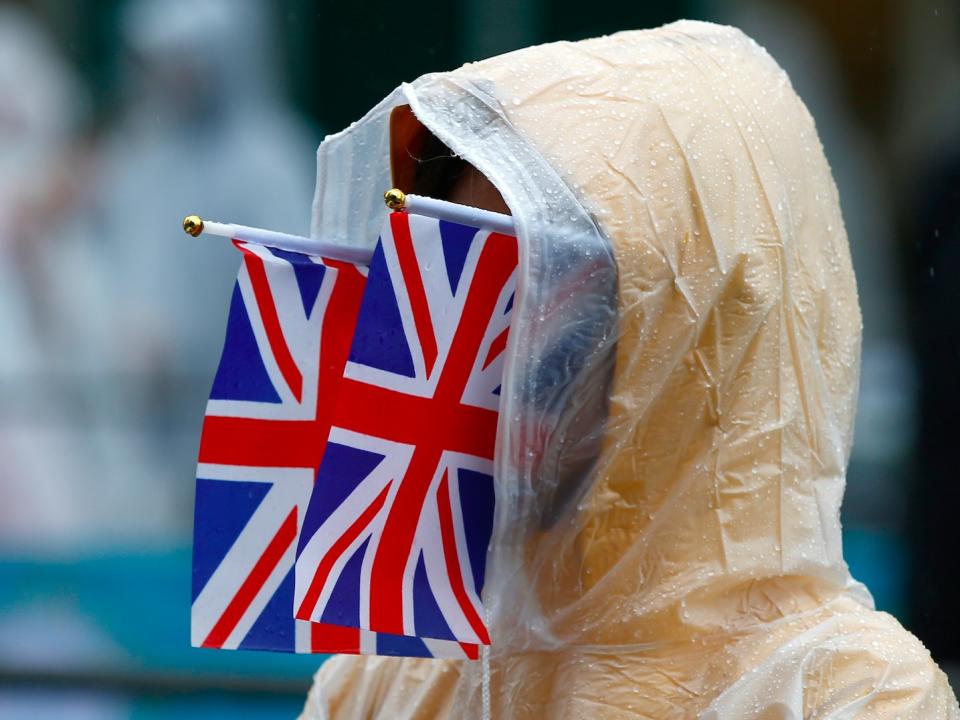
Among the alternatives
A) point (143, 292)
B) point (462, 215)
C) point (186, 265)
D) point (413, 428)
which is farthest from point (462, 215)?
point (143, 292)

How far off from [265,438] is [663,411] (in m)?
0.43

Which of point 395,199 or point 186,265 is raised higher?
point 395,199

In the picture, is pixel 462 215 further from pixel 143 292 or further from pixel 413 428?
pixel 143 292

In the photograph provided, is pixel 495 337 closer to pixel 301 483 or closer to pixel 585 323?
pixel 585 323

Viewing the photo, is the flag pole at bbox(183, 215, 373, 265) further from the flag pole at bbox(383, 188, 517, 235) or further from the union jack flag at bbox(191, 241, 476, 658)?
the flag pole at bbox(383, 188, 517, 235)

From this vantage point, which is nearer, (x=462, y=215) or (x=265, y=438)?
(x=462, y=215)

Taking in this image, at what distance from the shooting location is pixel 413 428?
1.23m

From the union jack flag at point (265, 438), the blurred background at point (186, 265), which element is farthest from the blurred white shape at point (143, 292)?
the union jack flag at point (265, 438)

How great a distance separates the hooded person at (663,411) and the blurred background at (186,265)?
1378 millimetres

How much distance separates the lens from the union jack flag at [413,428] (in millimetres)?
1211

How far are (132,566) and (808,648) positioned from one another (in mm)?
2975

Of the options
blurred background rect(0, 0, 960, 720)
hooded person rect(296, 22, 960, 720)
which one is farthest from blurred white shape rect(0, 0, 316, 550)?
hooded person rect(296, 22, 960, 720)

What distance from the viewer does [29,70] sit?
163 inches

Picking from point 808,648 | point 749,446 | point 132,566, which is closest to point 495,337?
point 749,446
